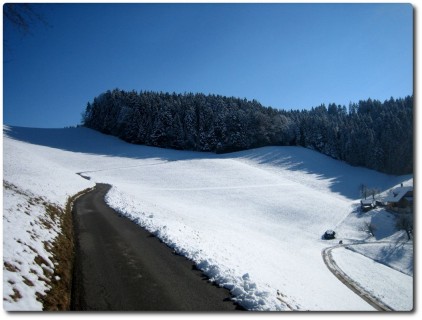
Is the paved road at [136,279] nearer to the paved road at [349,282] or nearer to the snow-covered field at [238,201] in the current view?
the snow-covered field at [238,201]

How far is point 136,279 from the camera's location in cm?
718

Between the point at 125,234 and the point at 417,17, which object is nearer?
the point at 417,17

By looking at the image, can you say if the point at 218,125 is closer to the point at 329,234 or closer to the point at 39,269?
the point at 329,234

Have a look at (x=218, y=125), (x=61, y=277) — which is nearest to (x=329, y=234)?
(x=61, y=277)

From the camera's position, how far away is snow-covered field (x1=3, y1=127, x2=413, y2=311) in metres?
8.95

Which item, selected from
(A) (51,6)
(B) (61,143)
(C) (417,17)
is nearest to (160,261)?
(A) (51,6)

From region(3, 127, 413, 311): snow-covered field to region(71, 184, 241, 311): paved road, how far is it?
0.57 meters

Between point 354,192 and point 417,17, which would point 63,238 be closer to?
point 417,17

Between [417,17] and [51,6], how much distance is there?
11163 mm

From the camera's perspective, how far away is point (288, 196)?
38.7m

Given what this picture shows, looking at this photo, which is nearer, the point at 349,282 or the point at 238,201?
the point at 349,282

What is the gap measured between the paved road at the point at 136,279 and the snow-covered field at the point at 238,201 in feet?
1.86

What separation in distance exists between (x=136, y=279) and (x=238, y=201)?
2904 cm

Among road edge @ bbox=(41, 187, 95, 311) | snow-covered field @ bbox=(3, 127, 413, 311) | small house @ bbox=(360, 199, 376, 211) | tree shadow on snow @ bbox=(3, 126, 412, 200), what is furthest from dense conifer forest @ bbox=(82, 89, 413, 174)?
road edge @ bbox=(41, 187, 95, 311)
